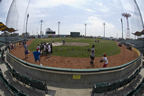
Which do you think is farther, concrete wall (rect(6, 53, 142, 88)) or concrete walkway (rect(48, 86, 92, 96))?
concrete wall (rect(6, 53, 142, 88))

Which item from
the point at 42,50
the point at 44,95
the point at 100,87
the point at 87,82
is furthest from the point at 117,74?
the point at 42,50

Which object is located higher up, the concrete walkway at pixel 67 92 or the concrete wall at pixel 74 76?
the concrete wall at pixel 74 76

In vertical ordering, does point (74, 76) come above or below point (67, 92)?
above

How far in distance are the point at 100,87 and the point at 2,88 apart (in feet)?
21.8

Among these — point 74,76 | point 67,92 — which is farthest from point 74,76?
point 67,92

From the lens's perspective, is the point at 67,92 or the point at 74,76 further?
the point at 74,76

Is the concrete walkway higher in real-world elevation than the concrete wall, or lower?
lower

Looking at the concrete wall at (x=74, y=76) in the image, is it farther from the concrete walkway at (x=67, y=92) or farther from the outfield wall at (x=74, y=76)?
the concrete walkway at (x=67, y=92)

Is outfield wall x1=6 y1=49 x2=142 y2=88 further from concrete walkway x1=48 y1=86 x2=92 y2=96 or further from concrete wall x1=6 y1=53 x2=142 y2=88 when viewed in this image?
concrete walkway x1=48 y1=86 x2=92 y2=96

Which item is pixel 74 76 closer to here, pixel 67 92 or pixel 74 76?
pixel 74 76

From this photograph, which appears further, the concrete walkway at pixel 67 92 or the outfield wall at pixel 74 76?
the outfield wall at pixel 74 76

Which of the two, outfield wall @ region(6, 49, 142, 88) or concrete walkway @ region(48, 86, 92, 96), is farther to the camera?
outfield wall @ region(6, 49, 142, 88)

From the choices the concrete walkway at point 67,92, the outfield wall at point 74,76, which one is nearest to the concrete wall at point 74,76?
the outfield wall at point 74,76

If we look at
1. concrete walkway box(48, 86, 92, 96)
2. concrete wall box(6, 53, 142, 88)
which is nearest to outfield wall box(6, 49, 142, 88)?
concrete wall box(6, 53, 142, 88)
